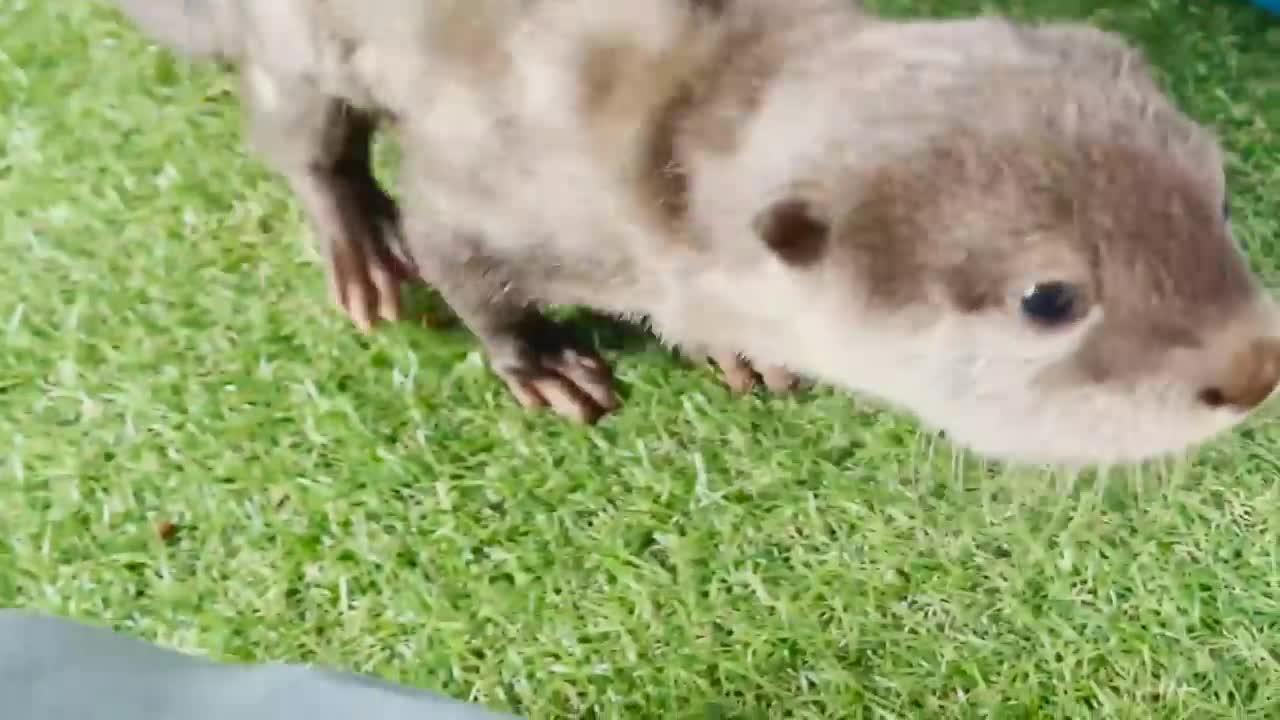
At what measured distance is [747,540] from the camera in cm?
207

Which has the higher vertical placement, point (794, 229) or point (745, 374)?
point (745, 374)

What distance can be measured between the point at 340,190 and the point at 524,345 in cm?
36

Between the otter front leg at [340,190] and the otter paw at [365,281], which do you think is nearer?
the otter front leg at [340,190]

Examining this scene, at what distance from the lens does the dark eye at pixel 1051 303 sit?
139 cm

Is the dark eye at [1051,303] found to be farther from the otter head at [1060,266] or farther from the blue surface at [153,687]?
the blue surface at [153,687]

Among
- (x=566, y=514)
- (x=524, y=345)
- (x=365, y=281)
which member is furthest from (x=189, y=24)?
(x=566, y=514)

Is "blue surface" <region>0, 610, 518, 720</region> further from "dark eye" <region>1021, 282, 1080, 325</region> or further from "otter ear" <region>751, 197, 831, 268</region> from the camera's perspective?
"dark eye" <region>1021, 282, 1080, 325</region>

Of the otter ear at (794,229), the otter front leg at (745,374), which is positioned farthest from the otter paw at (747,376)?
the otter ear at (794,229)

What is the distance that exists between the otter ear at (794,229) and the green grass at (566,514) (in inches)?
26.2

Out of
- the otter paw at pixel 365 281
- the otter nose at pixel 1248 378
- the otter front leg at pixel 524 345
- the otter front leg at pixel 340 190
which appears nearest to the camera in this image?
the otter nose at pixel 1248 378

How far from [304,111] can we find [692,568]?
31.1 inches

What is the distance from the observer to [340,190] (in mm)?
2193

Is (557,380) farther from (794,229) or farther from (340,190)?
(794,229)

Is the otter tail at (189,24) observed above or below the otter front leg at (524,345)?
above
